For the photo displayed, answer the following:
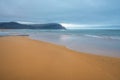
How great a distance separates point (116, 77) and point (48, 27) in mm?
144705

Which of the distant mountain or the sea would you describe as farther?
the distant mountain

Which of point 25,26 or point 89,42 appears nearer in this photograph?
point 89,42

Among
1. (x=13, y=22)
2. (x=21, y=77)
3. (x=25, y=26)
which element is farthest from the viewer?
(x=25, y=26)

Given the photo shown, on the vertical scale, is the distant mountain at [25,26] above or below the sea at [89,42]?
above

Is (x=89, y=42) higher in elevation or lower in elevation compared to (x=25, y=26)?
lower

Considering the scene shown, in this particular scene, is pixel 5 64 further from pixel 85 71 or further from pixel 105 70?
pixel 105 70

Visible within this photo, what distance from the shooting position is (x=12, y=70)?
Result: 5277mm

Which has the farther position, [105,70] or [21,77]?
[105,70]

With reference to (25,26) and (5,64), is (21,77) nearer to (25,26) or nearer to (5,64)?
(5,64)

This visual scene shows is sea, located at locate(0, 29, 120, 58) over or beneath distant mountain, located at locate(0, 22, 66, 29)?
beneath

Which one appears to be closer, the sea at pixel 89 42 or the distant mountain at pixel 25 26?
the sea at pixel 89 42

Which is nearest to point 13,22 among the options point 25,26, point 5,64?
point 25,26

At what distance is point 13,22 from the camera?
134m

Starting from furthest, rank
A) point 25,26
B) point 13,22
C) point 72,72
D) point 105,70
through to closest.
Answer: point 25,26
point 13,22
point 105,70
point 72,72
